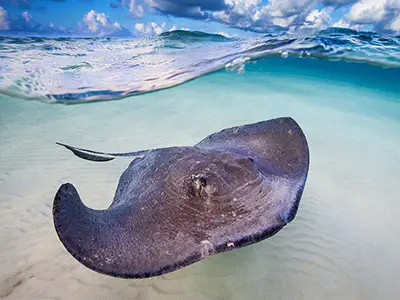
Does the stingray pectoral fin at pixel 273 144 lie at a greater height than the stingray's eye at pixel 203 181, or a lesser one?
lesser

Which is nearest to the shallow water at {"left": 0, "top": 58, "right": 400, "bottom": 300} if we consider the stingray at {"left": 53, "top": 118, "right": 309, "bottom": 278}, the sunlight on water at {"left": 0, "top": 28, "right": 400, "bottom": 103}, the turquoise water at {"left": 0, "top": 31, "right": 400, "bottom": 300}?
the turquoise water at {"left": 0, "top": 31, "right": 400, "bottom": 300}

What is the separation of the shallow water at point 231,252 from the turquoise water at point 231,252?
16 millimetres

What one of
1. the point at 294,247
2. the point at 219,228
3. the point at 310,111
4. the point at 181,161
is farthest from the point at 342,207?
the point at 310,111

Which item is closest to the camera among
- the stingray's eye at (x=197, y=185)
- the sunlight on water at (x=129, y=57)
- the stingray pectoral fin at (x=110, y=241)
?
the stingray pectoral fin at (x=110, y=241)

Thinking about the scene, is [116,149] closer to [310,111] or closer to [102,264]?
[102,264]

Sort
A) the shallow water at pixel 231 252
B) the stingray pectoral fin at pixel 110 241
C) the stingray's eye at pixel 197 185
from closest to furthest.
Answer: the stingray pectoral fin at pixel 110 241 → the stingray's eye at pixel 197 185 → the shallow water at pixel 231 252

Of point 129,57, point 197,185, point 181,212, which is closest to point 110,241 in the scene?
point 181,212

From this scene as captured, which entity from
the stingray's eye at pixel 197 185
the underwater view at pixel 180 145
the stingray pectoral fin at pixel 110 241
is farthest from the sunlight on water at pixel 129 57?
the stingray pectoral fin at pixel 110 241

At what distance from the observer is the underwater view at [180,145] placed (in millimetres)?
3143

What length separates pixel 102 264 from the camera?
172 cm

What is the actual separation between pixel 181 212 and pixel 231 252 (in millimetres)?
1709

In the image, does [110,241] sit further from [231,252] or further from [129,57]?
[129,57]

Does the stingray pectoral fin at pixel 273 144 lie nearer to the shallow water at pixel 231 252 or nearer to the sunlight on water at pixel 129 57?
the shallow water at pixel 231 252

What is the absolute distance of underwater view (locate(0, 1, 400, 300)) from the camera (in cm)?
314
